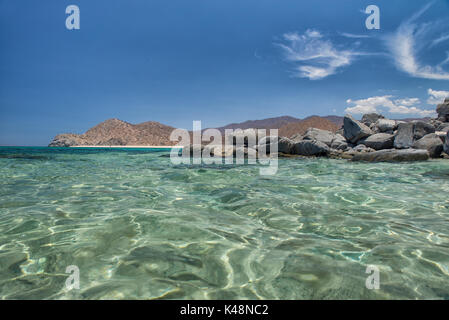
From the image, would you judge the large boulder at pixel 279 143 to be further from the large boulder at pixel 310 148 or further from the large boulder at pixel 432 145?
the large boulder at pixel 432 145

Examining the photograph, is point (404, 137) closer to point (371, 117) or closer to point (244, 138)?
point (371, 117)

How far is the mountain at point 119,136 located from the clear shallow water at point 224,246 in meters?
95.7

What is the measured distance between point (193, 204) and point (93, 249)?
69.3 inches

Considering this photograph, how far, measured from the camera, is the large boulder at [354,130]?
17.3 meters

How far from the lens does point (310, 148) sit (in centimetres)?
1486

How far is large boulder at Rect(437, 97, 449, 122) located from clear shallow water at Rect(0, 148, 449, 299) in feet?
75.5

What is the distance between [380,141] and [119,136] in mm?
102523

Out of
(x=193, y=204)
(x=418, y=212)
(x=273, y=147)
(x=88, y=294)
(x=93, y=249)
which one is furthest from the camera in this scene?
(x=273, y=147)

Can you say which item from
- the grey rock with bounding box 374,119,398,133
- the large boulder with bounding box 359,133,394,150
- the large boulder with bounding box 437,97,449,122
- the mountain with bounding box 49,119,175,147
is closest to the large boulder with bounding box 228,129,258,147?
the large boulder with bounding box 359,133,394,150

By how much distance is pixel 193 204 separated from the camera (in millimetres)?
3717

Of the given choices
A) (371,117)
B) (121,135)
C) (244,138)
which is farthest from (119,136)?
(371,117)
